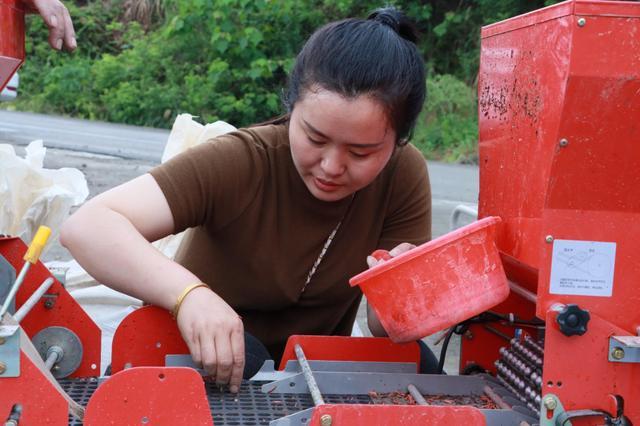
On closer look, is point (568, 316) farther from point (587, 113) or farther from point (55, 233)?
point (55, 233)

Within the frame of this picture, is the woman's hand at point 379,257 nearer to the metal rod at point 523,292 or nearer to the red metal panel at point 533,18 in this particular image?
the metal rod at point 523,292

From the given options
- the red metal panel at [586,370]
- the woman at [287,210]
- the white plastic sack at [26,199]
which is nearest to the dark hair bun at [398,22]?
the woman at [287,210]

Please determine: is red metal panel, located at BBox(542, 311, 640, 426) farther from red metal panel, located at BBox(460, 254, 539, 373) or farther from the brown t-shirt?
the brown t-shirt

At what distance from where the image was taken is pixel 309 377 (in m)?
1.82

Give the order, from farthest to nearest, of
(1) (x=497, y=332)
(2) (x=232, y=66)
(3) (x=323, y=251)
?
1. (2) (x=232, y=66)
2. (3) (x=323, y=251)
3. (1) (x=497, y=332)

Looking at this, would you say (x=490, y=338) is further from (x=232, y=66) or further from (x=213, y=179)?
(x=232, y=66)

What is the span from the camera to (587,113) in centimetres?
153

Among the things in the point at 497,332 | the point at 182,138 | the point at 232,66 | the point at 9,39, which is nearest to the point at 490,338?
the point at 497,332

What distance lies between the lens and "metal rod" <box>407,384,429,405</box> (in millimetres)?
1838

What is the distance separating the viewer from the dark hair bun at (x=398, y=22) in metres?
2.19

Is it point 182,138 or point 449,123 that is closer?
point 182,138

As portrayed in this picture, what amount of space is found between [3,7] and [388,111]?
0.84m

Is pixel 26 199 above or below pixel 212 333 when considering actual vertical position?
below

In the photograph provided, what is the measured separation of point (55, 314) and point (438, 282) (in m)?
0.91
